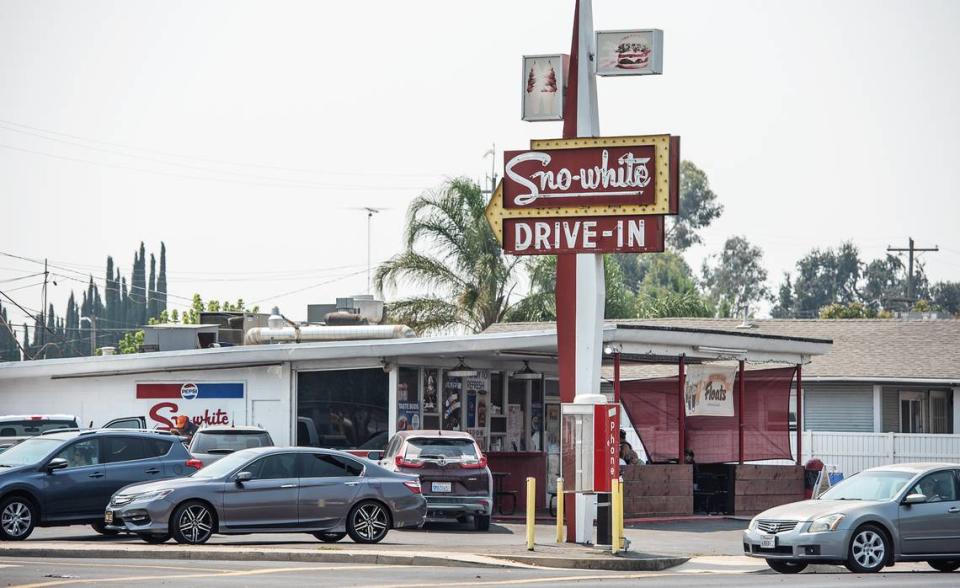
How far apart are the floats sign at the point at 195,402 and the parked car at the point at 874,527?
47.4ft

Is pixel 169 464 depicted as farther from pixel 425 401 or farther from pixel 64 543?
pixel 425 401

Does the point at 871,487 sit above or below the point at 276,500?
above

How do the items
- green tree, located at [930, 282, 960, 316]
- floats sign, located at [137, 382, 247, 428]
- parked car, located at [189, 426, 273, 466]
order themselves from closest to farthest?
parked car, located at [189, 426, 273, 466] < floats sign, located at [137, 382, 247, 428] < green tree, located at [930, 282, 960, 316]

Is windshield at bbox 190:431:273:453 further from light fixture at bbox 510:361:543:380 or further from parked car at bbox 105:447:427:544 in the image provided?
light fixture at bbox 510:361:543:380

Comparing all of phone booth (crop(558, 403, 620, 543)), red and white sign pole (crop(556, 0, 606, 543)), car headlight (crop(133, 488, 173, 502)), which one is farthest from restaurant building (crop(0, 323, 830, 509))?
car headlight (crop(133, 488, 173, 502))

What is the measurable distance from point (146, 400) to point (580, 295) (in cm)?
1372

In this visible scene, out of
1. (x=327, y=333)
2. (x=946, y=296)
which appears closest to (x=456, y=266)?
(x=327, y=333)

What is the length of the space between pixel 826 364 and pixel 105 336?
88504 mm

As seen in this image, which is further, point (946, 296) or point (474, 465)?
point (946, 296)

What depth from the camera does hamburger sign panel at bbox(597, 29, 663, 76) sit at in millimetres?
23188

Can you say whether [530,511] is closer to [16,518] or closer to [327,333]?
[16,518]

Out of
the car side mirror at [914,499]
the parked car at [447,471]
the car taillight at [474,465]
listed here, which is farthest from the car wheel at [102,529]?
the car side mirror at [914,499]

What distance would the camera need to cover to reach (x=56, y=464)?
22125mm

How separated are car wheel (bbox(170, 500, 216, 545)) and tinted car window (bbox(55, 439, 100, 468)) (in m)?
2.46
